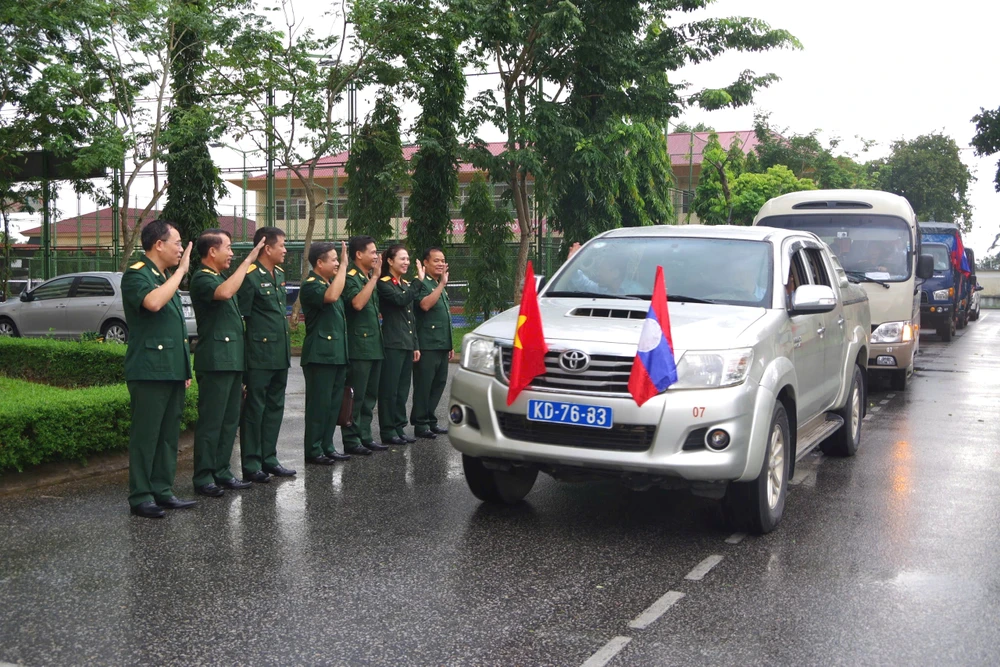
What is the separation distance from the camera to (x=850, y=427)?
29.2 ft

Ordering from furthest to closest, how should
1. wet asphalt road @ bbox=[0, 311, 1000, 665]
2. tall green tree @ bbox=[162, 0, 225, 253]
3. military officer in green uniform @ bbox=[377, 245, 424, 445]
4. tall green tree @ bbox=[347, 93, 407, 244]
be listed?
tall green tree @ bbox=[347, 93, 407, 244] < tall green tree @ bbox=[162, 0, 225, 253] < military officer in green uniform @ bbox=[377, 245, 424, 445] < wet asphalt road @ bbox=[0, 311, 1000, 665]

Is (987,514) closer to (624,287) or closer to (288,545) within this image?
(624,287)

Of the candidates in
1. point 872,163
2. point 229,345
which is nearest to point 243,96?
point 229,345

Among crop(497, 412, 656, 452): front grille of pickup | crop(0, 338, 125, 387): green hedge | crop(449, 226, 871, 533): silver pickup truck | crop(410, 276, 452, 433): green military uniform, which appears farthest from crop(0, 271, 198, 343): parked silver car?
crop(497, 412, 656, 452): front grille of pickup

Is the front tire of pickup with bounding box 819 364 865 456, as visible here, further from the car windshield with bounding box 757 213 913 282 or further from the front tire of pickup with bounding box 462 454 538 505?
the car windshield with bounding box 757 213 913 282

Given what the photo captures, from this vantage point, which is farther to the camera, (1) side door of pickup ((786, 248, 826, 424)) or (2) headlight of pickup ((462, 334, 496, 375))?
(1) side door of pickup ((786, 248, 826, 424))

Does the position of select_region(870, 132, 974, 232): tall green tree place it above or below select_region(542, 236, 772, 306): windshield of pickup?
above

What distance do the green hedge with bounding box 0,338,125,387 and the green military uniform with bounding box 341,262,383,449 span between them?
3349 millimetres

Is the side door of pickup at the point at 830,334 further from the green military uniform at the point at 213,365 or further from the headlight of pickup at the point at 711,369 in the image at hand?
the green military uniform at the point at 213,365

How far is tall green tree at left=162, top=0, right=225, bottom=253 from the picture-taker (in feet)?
→ 68.4

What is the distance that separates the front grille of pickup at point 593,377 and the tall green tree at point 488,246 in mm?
16365

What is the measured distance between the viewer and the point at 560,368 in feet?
19.4

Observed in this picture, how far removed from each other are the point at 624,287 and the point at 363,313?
2597 mm

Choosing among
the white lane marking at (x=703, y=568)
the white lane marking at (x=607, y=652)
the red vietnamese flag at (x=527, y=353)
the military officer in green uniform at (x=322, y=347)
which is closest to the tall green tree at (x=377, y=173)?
the military officer in green uniform at (x=322, y=347)
